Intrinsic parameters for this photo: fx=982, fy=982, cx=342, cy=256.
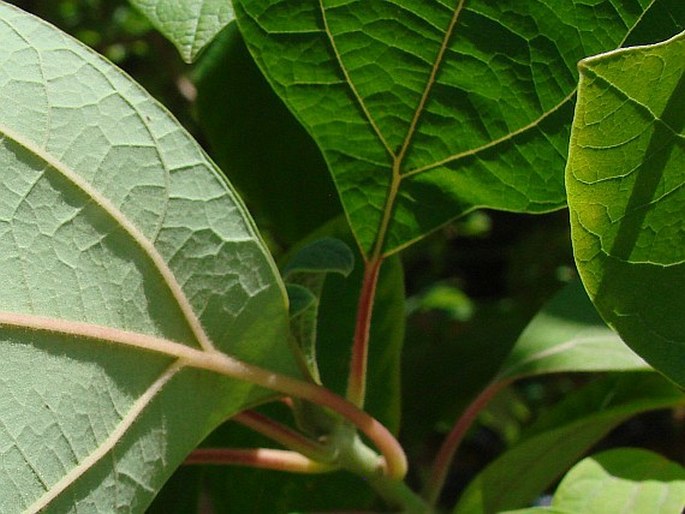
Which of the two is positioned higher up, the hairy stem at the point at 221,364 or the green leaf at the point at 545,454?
the hairy stem at the point at 221,364

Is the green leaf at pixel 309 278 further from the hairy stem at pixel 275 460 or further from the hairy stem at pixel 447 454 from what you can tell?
the hairy stem at pixel 447 454

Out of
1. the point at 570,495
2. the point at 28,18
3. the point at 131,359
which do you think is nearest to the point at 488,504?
the point at 570,495

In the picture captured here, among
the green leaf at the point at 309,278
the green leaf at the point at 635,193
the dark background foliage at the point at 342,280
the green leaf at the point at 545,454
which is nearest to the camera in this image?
the green leaf at the point at 635,193

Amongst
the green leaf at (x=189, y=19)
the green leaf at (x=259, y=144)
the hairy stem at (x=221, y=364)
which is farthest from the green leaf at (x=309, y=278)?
the green leaf at (x=259, y=144)

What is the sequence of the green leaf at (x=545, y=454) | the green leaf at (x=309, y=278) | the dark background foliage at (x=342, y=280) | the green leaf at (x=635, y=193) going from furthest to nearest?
the dark background foliage at (x=342, y=280)
the green leaf at (x=545, y=454)
the green leaf at (x=309, y=278)
the green leaf at (x=635, y=193)

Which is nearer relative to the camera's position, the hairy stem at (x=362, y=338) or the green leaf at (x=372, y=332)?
the hairy stem at (x=362, y=338)

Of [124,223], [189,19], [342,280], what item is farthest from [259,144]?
[124,223]

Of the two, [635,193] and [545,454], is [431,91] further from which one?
[545,454]
